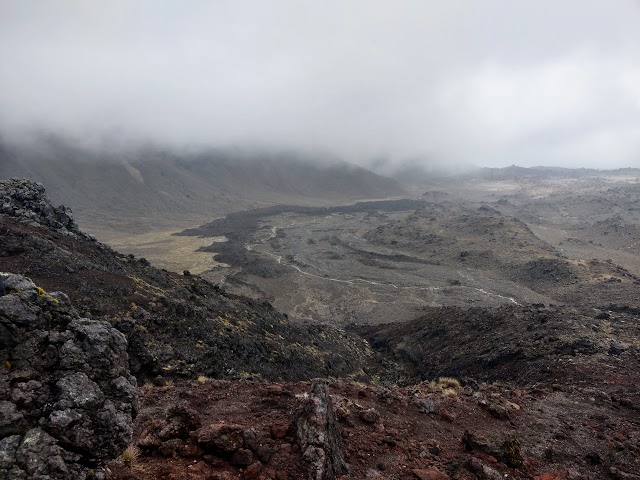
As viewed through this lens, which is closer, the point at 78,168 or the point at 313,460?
the point at 313,460

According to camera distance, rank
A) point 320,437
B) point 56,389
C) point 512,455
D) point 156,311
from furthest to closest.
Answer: point 156,311 → point 512,455 → point 320,437 → point 56,389

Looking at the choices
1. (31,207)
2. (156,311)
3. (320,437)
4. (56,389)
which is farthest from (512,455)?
(31,207)

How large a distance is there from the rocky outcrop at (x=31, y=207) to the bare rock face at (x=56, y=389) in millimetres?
23336

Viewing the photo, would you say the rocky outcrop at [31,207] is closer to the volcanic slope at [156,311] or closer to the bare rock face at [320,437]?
the volcanic slope at [156,311]

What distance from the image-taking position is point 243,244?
84.9 m

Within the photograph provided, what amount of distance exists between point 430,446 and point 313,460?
3.52 meters

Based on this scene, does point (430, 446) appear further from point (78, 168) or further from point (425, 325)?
point (78, 168)

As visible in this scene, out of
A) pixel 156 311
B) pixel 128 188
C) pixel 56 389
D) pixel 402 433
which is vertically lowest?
pixel 156 311

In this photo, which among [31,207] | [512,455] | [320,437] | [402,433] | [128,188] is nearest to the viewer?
[320,437]

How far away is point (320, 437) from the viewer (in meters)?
7.11

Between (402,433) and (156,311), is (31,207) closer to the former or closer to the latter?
(156,311)

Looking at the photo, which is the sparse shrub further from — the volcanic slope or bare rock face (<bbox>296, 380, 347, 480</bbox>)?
the volcanic slope

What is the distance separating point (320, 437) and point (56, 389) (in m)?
4.27

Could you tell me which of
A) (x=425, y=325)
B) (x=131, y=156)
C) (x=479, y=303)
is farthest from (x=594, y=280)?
(x=131, y=156)
